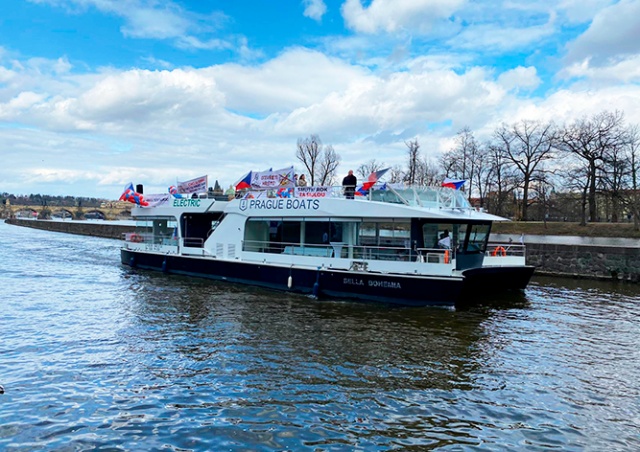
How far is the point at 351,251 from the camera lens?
18250 mm

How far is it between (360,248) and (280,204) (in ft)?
14.5

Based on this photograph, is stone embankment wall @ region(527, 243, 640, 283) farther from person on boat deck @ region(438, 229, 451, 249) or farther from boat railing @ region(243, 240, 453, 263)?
boat railing @ region(243, 240, 453, 263)

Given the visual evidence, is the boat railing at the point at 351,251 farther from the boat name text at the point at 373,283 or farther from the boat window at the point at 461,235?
the boat window at the point at 461,235

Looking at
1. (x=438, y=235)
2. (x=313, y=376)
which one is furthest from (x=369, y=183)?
(x=313, y=376)

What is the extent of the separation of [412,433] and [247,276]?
14.4m

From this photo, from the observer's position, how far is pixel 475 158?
2175 inches

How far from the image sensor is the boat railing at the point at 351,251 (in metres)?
16.5

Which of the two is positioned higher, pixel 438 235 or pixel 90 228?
pixel 438 235

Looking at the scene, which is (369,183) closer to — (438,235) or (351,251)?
(351,251)

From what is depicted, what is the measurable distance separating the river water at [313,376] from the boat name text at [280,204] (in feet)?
14.5

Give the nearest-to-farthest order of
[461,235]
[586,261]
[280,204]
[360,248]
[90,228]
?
[461,235] → [360,248] → [280,204] → [586,261] → [90,228]

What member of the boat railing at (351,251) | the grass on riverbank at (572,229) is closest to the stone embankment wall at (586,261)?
the boat railing at (351,251)

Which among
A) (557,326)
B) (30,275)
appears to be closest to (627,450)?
(557,326)

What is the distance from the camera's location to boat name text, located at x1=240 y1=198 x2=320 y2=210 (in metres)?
19.4
